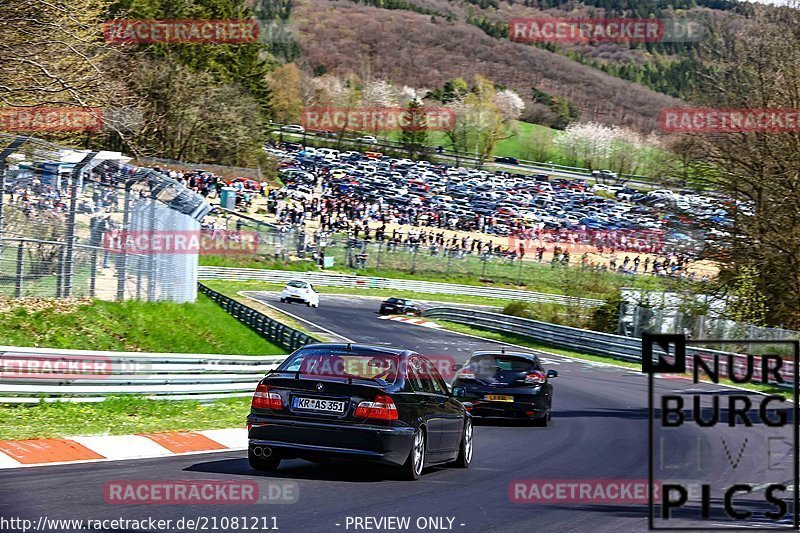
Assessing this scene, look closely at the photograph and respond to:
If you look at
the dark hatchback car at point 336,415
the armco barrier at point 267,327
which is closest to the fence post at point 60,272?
the armco barrier at point 267,327

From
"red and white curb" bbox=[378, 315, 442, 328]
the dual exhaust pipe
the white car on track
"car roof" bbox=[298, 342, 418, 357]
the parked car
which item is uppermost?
the parked car

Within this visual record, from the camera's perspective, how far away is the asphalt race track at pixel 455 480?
313 inches

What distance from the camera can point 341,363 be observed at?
10.5 meters

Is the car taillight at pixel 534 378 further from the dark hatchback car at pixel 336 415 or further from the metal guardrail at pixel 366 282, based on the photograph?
the metal guardrail at pixel 366 282

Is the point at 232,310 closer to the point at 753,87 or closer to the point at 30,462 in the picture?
the point at 753,87

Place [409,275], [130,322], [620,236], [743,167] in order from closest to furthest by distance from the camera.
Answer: [130,322] → [743,167] → [409,275] → [620,236]

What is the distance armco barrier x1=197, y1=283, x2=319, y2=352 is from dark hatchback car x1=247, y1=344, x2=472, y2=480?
1397 cm

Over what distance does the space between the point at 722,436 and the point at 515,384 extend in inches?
144

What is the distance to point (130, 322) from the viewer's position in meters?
20.9

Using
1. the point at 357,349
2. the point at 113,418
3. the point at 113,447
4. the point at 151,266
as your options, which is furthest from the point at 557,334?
the point at 357,349

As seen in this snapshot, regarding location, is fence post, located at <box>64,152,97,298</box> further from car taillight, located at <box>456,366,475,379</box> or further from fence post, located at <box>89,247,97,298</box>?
car taillight, located at <box>456,366,475,379</box>

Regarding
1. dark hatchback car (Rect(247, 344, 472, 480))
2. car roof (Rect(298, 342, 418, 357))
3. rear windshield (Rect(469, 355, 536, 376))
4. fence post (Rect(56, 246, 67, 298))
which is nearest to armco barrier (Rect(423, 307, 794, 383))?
rear windshield (Rect(469, 355, 536, 376))

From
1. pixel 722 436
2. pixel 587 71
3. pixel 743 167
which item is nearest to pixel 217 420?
pixel 722 436

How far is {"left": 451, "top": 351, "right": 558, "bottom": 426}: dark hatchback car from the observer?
17.8 m
